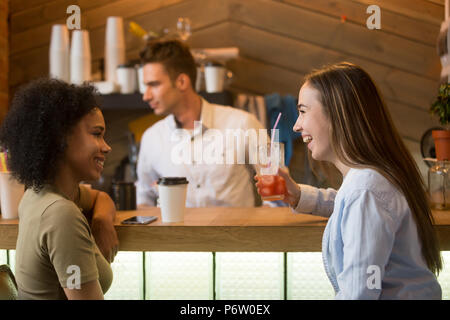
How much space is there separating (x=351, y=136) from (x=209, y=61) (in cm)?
197

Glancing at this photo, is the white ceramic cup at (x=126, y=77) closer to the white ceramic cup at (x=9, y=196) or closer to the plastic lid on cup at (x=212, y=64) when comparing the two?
the plastic lid on cup at (x=212, y=64)

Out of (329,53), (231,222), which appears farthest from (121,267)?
(329,53)

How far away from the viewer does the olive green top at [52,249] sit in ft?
3.80

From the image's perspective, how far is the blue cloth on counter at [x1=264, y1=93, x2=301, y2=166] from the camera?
309cm

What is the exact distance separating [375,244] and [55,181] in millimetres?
751

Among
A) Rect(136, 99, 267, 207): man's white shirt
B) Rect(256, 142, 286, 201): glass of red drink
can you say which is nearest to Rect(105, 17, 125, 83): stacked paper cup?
Rect(136, 99, 267, 207): man's white shirt

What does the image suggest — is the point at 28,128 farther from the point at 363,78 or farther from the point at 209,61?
the point at 209,61

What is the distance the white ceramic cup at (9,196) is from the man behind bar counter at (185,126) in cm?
95

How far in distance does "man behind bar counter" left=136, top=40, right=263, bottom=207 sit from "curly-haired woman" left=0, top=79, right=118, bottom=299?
4.07 feet

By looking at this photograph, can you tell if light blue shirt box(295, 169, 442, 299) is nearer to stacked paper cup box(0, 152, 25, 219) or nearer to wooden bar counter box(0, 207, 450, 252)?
wooden bar counter box(0, 207, 450, 252)

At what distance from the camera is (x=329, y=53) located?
3.25 meters

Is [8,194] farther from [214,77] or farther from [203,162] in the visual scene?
[214,77]

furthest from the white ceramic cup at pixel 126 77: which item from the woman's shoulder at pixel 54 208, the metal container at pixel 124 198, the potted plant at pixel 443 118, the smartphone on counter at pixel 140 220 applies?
the woman's shoulder at pixel 54 208

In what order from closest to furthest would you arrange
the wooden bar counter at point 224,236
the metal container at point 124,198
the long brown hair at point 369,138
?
the long brown hair at point 369,138, the wooden bar counter at point 224,236, the metal container at point 124,198
